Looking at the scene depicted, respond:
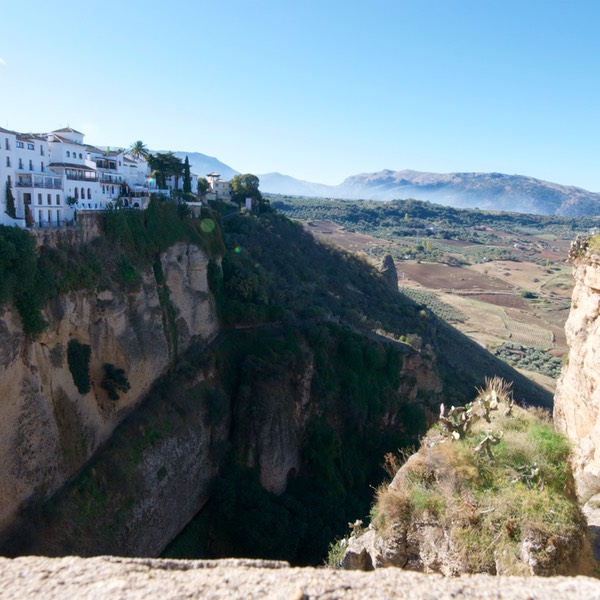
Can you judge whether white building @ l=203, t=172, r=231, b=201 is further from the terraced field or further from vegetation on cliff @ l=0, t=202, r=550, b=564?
the terraced field

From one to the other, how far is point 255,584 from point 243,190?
170ft

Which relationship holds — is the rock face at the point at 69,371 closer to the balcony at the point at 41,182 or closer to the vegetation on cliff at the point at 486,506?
the balcony at the point at 41,182

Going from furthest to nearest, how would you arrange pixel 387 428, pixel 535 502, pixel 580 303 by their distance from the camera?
pixel 387 428
pixel 580 303
pixel 535 502

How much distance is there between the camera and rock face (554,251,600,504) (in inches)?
491

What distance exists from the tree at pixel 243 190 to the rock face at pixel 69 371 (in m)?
26.8

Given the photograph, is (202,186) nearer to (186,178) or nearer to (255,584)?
(186,178)

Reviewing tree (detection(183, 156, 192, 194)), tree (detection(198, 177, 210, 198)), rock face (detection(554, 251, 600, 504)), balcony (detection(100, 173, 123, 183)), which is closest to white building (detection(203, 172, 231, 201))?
tree (detection(198, 177, 210, 198))

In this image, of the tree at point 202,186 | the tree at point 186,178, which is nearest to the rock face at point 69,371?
the tree at point 186,178

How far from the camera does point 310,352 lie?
108 feet

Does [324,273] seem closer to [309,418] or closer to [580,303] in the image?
[309,418]

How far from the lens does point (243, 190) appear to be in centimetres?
5547

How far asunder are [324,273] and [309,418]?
869 inches

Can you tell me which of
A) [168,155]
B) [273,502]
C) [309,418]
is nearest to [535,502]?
[273,502]

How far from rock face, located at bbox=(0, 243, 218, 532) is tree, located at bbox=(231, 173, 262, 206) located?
26.8m
